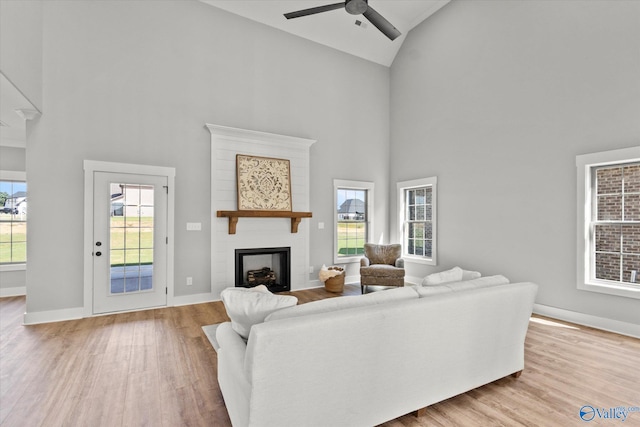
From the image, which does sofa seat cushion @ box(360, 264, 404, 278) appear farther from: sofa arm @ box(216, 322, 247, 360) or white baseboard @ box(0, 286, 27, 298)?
white baseboard @ box(0, 286, 27, 298)

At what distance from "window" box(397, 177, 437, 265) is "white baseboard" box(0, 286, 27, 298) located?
6869 mm

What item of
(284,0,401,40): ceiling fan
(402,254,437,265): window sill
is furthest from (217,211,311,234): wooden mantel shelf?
(284,0,401,40): ceiling fan

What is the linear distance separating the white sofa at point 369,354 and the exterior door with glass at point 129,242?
114 inches

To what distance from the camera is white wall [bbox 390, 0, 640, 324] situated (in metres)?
3.61

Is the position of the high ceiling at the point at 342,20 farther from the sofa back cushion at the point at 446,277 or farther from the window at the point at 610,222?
the sofa back cushion at the point at 446,277

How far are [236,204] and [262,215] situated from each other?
473 mm

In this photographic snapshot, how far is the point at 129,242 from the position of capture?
434cm

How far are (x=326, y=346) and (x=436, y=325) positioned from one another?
81 cm

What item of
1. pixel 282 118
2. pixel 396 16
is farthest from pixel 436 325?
pixel 396 16

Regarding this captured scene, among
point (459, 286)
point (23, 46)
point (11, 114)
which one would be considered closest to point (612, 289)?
point (459, 286)

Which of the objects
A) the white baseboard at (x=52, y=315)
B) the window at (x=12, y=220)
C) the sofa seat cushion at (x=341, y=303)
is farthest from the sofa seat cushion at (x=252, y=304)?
the window at (x=12, y=220)

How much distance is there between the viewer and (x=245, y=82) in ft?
17.1

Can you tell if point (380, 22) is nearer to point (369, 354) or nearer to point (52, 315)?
point (369, 354)

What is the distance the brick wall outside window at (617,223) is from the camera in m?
3.53
